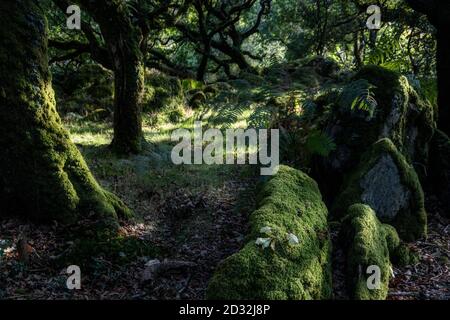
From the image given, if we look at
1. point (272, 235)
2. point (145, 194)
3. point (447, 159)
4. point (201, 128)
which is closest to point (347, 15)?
point (201, 128)

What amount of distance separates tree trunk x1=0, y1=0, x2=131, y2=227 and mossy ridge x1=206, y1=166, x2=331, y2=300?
92.8 inches

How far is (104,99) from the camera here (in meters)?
13.7

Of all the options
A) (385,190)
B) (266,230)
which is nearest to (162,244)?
(266,230)

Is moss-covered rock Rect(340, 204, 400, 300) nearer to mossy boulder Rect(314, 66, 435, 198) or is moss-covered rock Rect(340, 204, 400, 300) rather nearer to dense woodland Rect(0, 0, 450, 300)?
dense woodland Rect(0, 0, 450, 300)

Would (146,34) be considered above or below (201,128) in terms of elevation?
above

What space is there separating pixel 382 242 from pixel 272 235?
2.16 meters

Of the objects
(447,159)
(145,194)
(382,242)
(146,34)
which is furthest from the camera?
(146,34)

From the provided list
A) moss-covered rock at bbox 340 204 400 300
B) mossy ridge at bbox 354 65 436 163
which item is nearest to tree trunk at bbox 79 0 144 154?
mossy ridge at bbox 354 65 436 163

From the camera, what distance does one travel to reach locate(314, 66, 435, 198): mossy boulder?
8.20m

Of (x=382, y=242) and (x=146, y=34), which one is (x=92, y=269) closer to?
(x=382, y=242)

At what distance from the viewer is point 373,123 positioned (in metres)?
8.26

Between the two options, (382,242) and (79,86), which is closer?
(382,242)

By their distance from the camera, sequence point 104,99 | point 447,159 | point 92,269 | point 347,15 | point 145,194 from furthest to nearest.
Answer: point 347,15
point 104,99
point 447,159
point 145,194
point 92,269

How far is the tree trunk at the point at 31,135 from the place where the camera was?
5773 millimetres
